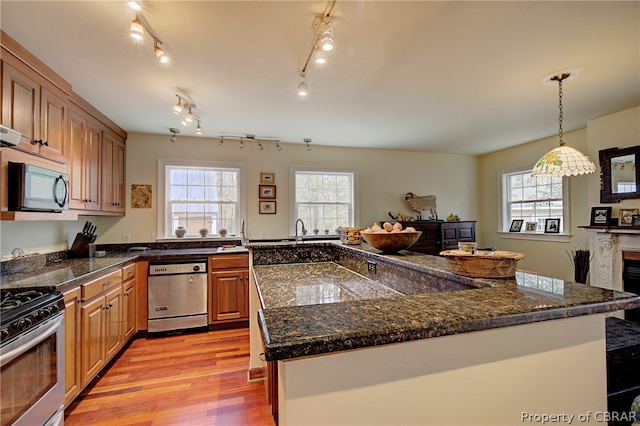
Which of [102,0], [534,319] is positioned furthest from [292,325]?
[102,0]

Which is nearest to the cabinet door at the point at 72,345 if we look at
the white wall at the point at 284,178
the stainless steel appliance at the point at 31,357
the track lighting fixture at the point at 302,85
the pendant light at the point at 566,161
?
the stainless steel appliance at the point at 31,357

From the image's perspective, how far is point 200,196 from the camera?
4191mm

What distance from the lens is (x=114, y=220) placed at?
3.81m

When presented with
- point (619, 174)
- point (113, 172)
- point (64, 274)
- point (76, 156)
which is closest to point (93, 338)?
point (64, 274)

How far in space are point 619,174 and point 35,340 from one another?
525cm

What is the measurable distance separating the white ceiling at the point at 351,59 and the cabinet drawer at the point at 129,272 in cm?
165

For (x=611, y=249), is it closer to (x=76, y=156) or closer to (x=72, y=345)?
(x=72, y=345)

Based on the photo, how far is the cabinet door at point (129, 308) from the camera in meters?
2.93

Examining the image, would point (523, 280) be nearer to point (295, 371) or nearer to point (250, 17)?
point (295, 371)

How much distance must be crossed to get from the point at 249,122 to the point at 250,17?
1890 millimetres

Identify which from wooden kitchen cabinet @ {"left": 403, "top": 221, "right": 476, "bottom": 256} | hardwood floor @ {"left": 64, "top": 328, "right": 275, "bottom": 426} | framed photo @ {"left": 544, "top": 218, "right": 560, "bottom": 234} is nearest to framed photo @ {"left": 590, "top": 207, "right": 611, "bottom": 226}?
framed photo @ {"left": 544, "top": 218, "right": 560, "bottom": 234}

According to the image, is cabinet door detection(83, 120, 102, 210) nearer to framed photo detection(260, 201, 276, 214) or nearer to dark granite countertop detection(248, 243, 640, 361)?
framed photo detection(260, 201, 276, 214)

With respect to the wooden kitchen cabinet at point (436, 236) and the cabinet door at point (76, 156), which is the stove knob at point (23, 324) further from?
the wooden kitchen cabinet at point (436, 236)

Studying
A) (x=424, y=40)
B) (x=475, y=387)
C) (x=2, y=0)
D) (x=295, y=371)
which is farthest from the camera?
(x=424, y=40)
